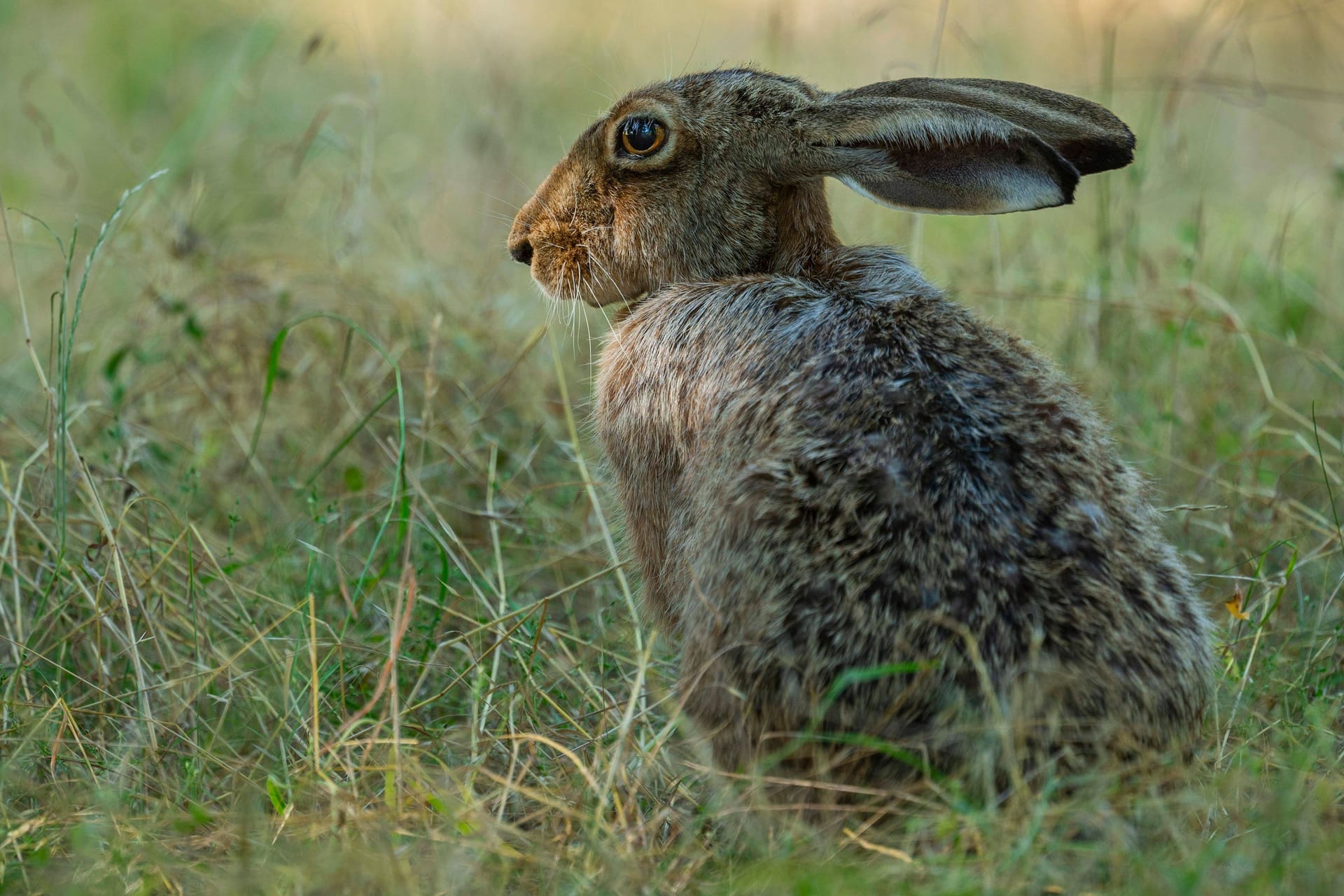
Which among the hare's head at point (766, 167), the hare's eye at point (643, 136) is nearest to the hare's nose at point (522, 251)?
the hare's head at point (766, 167)

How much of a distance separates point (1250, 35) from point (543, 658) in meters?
6.31

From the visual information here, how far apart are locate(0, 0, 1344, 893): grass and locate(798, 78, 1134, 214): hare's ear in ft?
3.65

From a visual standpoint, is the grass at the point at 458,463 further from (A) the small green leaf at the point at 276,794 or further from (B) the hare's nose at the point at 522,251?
(B) the hare's nose at the point at 522,251

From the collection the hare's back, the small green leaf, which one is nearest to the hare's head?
the hare's back

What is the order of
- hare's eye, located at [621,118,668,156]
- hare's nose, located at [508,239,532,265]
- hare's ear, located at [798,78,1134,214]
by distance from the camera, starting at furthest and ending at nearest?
hare's nose, located at [508,239,532,265], hare's eye, located at [621,118,668,156], hare's ear, located at [798,78,1134,214]

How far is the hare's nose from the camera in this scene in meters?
4.14

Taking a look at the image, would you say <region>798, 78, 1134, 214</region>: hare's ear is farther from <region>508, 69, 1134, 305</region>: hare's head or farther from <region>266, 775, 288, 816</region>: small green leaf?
<region>266, 775, 288, 816</region>: small green leaf

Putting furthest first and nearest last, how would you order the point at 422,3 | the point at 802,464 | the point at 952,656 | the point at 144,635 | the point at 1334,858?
1. the point at 422,3
2. the point at 144,635
3. the point at 802,464
4. the point at 952,656
5. the point at 1334,858

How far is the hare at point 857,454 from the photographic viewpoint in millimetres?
2709

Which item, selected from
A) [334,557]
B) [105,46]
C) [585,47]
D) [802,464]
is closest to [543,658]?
[334,557]

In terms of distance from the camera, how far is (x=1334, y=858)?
247 centimetres

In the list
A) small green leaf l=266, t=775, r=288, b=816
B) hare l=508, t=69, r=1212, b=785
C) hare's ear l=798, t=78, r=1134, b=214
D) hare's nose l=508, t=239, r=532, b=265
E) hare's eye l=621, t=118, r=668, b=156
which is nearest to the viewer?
hare l=508, t=69, r=1212, b=785

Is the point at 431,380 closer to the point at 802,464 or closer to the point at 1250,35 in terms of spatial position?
the point at 802,464

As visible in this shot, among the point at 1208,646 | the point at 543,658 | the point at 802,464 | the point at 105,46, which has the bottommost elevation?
the point at 543,658
